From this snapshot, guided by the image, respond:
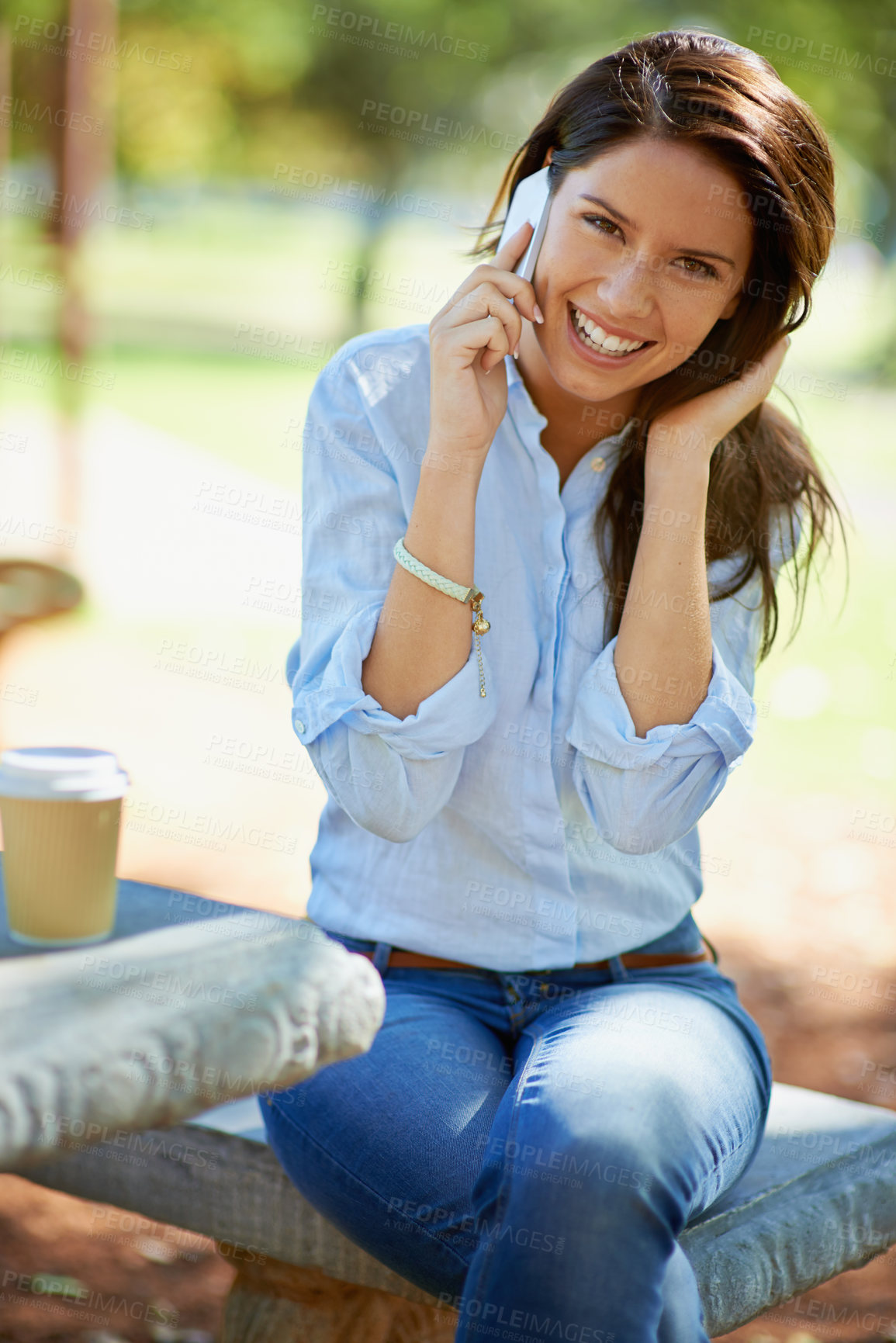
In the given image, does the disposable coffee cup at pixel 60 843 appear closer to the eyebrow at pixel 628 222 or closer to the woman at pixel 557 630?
the woman at pixel 557 630

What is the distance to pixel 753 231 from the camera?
6.40 ft

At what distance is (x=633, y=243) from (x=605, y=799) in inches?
31.3

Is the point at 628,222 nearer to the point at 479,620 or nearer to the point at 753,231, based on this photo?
the point at 753,231

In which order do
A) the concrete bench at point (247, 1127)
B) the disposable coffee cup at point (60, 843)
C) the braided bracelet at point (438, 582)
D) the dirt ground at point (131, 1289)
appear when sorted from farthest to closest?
the dirt ground at point (131, 1289), the braided bracelet at point (438, 582), the disposable coffee cup at point (60, 843), the concrete bench at point (247, 1127)

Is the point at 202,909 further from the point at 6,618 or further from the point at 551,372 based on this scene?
the point at 6,618

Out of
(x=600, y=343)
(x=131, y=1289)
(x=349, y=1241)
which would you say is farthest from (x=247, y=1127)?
(x=600, y=343)

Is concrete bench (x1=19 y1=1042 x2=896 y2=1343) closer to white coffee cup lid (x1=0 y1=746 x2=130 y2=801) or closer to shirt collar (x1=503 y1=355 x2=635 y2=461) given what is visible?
white coffee cup lid (x1=0 y1=746 x2=130 y2=801)

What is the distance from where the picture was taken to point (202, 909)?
1.54m

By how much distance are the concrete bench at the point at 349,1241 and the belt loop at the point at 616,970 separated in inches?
12.4

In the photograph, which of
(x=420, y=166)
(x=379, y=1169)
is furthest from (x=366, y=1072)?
(x=420, y=166)

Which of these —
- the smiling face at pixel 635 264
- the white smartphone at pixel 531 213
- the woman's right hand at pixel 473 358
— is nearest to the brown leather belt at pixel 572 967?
the woman's right hand at pixel 473 358

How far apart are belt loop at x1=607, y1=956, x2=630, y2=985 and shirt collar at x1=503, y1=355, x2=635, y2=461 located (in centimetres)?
77

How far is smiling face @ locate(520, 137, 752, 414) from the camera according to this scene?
1860mm

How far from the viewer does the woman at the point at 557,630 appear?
1.71 metres
